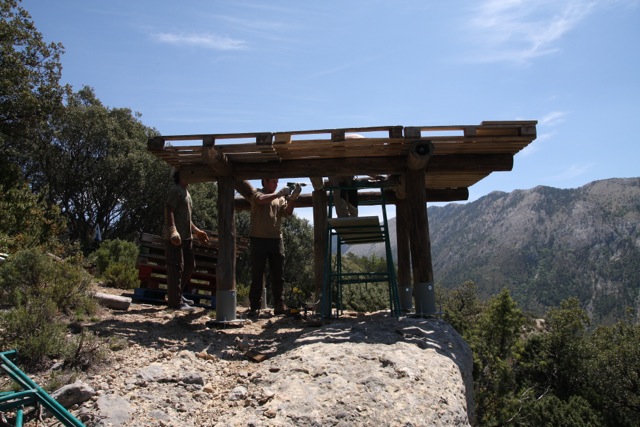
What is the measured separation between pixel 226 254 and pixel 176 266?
0.91 m

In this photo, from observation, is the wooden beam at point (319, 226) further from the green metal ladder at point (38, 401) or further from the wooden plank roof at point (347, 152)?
the green metal ladder at point (38, 401)

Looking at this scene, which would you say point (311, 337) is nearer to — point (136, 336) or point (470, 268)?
point (136, 336)

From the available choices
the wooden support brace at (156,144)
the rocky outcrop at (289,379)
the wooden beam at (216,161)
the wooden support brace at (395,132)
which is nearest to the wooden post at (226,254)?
the wooden beam at (216,161)

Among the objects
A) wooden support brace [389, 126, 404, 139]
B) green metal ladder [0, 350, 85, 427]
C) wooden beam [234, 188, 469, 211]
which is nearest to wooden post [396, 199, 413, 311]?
wooden beam [234, 188, 469, 211]

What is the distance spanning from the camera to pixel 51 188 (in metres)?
25.2

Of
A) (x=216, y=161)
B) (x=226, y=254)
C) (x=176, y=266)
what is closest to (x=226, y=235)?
(x=226, y=254)

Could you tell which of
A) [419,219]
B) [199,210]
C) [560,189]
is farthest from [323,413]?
[560,189]

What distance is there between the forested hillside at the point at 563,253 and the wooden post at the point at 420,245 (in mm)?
109970

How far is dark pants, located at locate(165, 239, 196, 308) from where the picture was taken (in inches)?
310

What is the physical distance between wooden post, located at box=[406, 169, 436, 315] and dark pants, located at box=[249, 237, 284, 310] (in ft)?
7.04

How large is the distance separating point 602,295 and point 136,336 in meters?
135

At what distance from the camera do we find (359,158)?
7676 mm

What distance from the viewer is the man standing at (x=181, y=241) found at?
25.8 feet

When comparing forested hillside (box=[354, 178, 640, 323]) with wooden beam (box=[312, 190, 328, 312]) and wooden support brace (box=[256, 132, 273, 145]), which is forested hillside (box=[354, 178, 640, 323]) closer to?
wooden beam (box=[312, 190, 328, 312])
